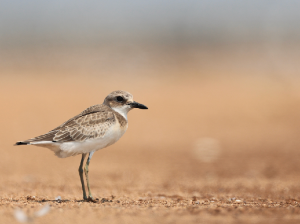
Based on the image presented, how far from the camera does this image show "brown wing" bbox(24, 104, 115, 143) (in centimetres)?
598

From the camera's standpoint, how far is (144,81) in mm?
29766

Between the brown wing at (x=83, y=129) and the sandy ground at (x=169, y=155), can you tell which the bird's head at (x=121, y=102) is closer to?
the brown wing at (x=83, y=129)

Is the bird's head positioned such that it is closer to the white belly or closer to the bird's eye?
the bird's eye

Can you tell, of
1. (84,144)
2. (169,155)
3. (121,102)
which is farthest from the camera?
(169,155)

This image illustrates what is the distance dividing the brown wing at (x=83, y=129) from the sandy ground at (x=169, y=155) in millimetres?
932

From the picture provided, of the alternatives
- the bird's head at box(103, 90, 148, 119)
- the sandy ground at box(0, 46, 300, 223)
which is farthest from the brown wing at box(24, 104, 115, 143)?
the sandy ground at box(0, 46, 300, 223)

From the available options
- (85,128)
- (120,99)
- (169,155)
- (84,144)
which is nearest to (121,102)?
(120,99)

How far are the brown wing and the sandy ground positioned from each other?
0.93 metres

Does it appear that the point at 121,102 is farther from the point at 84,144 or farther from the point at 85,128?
the point at 84,144

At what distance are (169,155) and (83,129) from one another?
6976 millimetres

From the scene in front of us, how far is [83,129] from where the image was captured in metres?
6.06

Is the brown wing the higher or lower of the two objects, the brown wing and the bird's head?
the lower

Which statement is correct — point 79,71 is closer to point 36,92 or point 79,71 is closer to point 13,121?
point 36,92

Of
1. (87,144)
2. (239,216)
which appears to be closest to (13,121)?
(87,144)
